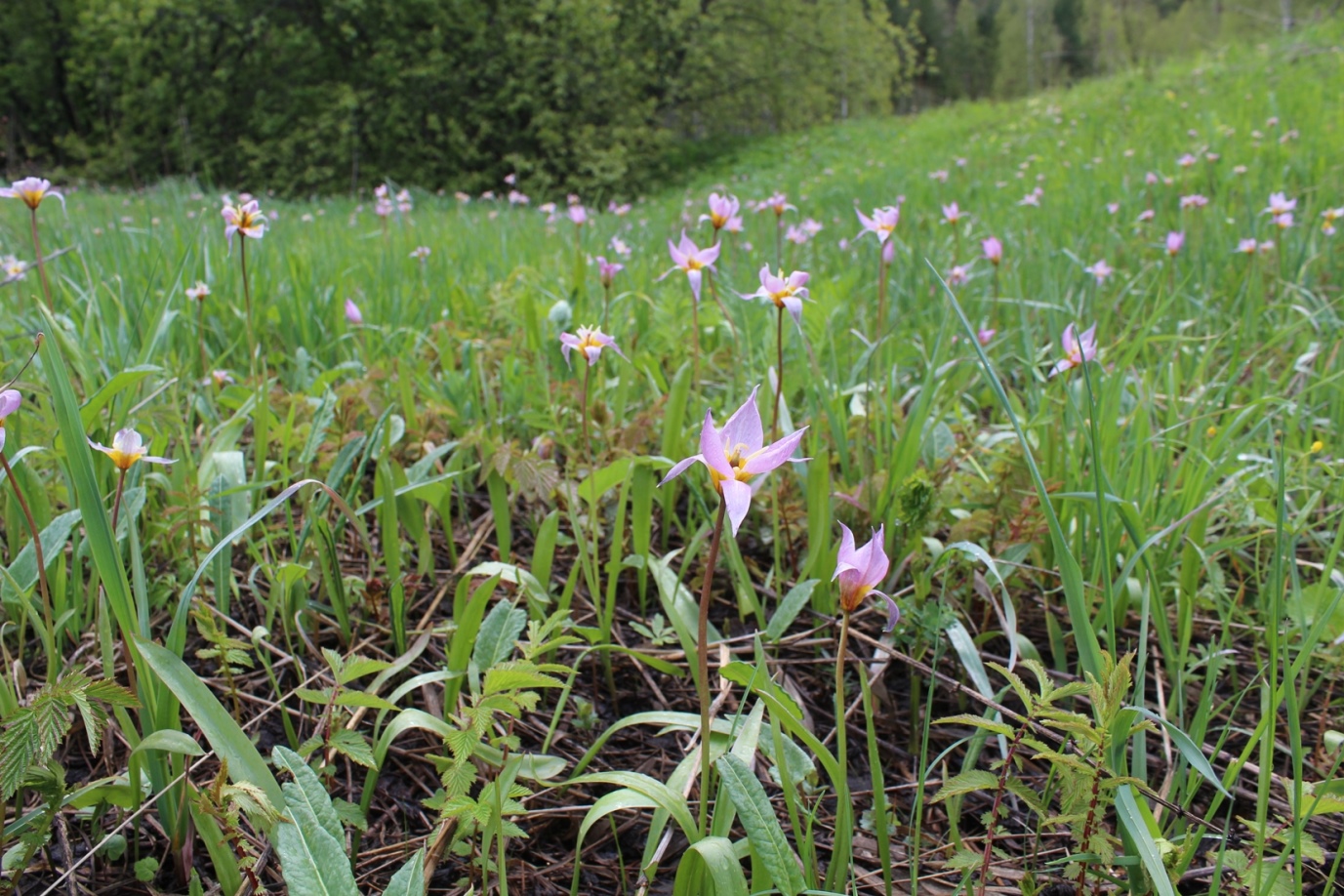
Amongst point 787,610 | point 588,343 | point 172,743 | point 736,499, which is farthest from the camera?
point 588,343

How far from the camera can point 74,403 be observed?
0.87 m

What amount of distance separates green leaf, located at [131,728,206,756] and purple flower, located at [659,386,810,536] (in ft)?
1.75

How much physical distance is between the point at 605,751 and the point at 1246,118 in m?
7.59

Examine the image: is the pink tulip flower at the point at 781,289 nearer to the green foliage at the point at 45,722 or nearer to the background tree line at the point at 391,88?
the green foliage at the point at 45,722

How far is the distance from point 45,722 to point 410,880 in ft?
1.16

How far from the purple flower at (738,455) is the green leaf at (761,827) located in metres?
0.22

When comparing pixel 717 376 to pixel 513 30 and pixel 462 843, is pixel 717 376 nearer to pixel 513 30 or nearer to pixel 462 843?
pixel 462 843

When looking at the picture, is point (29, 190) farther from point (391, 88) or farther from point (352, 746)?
point (391, 88)

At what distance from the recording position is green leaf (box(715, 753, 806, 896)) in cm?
73

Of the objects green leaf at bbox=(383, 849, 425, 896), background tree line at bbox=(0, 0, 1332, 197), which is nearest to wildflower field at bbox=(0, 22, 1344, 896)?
green leaf at bbox=(383, 849, 425, 896)

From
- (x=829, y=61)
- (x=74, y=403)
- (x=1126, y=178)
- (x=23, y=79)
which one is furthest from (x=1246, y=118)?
(x=23, y=79)

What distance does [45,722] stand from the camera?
0.73m

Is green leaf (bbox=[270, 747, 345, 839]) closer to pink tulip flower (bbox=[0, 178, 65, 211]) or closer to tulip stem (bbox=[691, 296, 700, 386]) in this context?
tulip stem (bbox=[691, 296, 700, 386])

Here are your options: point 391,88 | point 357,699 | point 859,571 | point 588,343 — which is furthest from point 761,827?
point 391,88
